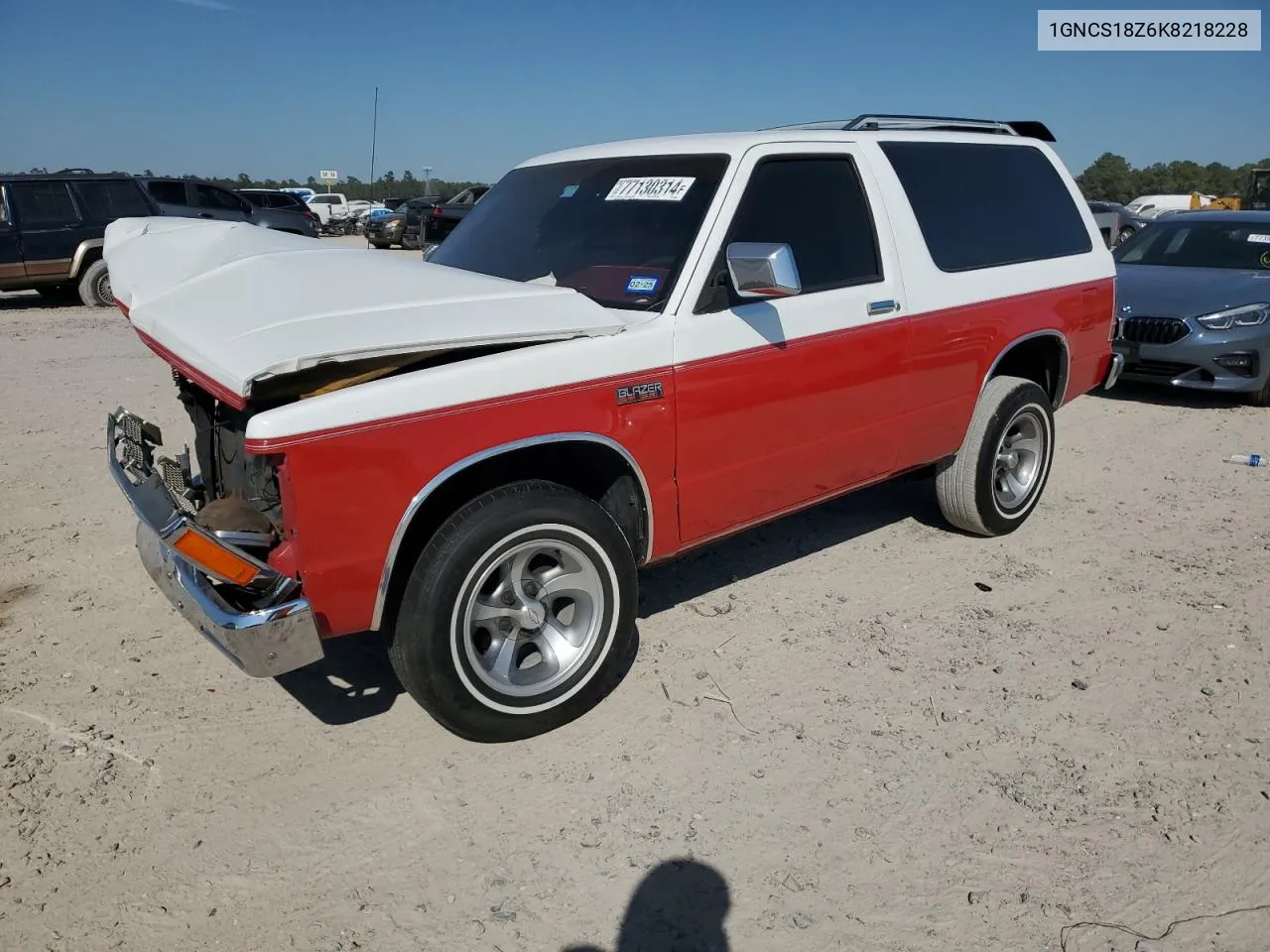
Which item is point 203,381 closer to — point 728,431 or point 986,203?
point 728,431

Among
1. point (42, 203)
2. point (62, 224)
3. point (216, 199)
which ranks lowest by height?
point (62, 224)

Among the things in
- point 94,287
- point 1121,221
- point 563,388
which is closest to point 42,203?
point 94,287

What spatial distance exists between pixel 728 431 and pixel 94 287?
13.8 metres

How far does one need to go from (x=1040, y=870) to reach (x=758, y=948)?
0.89 meters

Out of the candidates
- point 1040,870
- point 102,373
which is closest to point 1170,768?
point 1040,870

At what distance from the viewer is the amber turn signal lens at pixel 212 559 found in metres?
2.78

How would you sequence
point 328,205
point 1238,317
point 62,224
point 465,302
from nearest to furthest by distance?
1. point 465,302
2. point 1238,317
3. point 62,224
4. point 328,205

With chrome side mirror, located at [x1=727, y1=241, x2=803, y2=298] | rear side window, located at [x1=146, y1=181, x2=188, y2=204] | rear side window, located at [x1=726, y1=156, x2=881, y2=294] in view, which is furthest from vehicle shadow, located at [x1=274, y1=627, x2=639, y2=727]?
rear side window, located at [x1=146, y1=181, x2=188, y2=204]

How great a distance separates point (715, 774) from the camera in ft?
10.4

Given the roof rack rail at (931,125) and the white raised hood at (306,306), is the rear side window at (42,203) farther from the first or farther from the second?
the roof rack rail at (931,125)

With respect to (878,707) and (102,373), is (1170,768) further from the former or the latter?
(102,373)

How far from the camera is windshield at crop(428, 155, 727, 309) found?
12.1 feet

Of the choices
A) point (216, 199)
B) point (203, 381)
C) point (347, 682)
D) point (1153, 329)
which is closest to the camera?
point (203, 381)

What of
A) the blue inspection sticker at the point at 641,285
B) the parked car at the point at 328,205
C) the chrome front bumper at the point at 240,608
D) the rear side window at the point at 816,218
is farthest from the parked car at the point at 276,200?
the chrome front bumper at the point at 240,608
